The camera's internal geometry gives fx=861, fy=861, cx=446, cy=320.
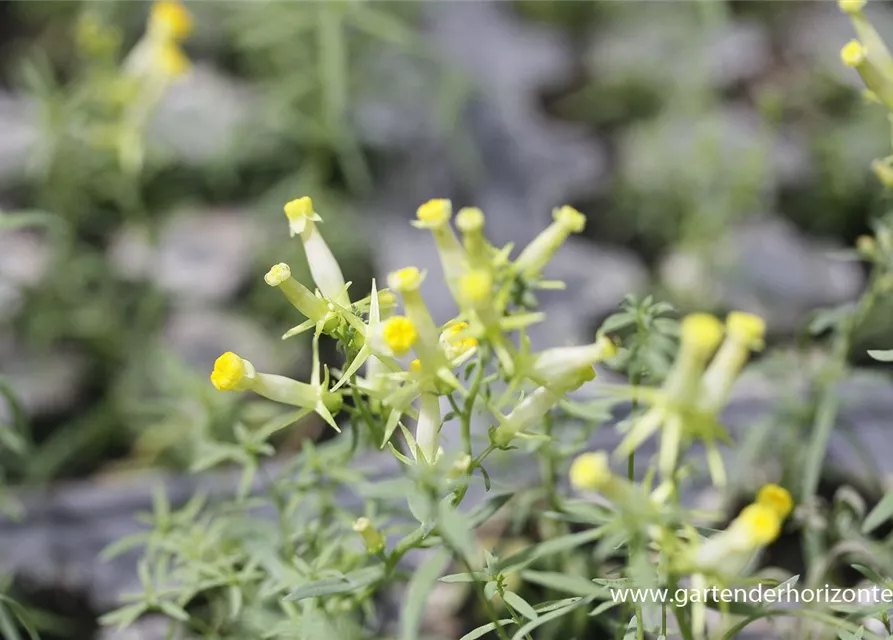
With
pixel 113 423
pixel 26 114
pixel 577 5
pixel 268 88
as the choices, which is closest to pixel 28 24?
pixel 26 114

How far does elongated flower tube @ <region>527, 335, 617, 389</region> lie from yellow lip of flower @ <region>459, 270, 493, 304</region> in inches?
2.7

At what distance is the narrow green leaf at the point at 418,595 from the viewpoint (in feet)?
1.87

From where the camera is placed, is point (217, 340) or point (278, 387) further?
point (217, 340)

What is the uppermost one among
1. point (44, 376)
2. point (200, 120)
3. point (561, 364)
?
point (561, 364)

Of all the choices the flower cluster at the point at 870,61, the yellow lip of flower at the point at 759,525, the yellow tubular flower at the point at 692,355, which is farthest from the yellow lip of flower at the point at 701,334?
the flower cluster at the point at 870,61

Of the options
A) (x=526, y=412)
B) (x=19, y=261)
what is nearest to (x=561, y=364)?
(x=526, y=412)

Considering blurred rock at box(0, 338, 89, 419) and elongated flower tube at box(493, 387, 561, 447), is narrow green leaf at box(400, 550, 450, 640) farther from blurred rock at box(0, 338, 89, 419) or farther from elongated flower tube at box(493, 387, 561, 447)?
blurred rock at box(0, 338, 89, 419)

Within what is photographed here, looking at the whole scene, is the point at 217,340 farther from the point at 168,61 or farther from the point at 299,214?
the point at 299,214

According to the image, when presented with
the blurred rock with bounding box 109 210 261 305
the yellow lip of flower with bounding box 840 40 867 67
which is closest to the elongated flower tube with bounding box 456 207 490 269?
A: the yellow lip of flower with bounding box 840 40 867 67

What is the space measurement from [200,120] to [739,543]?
1658 millimetres

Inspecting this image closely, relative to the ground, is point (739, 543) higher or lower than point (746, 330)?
lower

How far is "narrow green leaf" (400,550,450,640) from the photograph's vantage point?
569 millimetres

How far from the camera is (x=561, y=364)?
63 cm

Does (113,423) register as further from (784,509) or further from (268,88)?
(784,509)
